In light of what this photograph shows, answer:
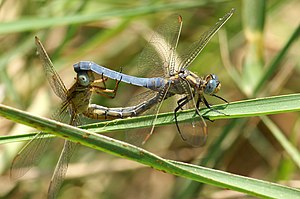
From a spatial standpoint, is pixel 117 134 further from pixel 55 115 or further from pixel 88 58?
pixel 55 115

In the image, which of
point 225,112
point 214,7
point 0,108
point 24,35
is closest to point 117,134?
point 24,35

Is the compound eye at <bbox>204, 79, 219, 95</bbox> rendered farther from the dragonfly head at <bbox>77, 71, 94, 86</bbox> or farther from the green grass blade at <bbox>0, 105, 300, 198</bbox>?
the green grass blade at <bbox>0, 105, 300, 198</bbox>

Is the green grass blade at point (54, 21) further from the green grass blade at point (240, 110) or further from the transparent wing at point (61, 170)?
the green grass blade at point (240, 110)

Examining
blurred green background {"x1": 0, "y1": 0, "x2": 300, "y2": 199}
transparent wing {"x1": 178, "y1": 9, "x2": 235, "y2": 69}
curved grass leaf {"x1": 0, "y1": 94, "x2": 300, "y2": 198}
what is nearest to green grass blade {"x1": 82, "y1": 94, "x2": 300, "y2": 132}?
curved grass leaf {"x1": 0, "y1": 94, "x2": 300, "y2": 198}

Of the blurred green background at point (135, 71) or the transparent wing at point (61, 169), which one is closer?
the transparent wing at point (61, 169)

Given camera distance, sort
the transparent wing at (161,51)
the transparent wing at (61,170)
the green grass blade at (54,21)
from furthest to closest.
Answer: the green grass blade at (54,21)
the transparent wing at (161,51)
the transparent wing at (61,170)

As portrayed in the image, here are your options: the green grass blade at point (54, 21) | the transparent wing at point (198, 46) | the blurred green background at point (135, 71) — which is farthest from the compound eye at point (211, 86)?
the green grass blade at point (54, 21)

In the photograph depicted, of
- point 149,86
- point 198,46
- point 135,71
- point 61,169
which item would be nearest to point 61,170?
point 61,169
